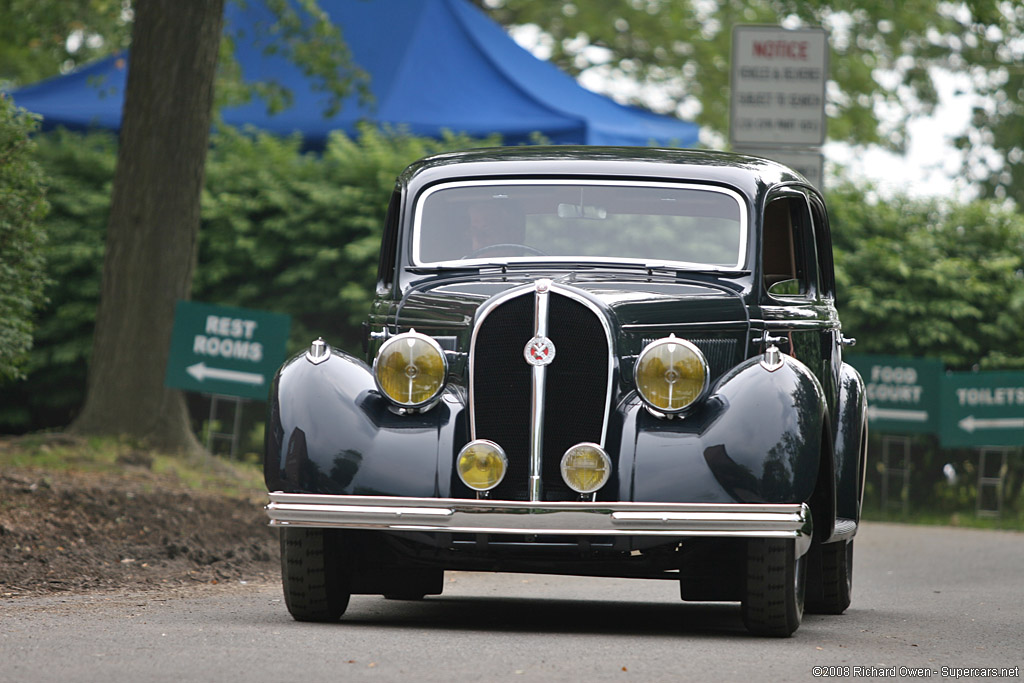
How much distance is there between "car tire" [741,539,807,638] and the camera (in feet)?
19.8

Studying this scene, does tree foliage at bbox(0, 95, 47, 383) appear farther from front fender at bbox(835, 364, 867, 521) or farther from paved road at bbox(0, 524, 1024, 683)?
front fender at bbox(835, 364, 867, 521)

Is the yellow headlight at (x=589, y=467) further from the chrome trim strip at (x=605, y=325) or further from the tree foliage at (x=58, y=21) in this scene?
the tree foliage at (x=58, y=21)

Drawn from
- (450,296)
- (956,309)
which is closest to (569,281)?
(450,296)

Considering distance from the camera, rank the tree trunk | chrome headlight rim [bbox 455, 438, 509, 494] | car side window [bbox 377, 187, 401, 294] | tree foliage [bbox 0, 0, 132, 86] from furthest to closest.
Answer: tree foliage [bbox 0, 0, 132, 86] < the tree trunk < car side window [bbox 377, 187, 401, 294] < chrome headlight rim [bbox 455, 438, 509, 494]

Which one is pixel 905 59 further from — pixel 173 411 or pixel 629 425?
pixel 629 425

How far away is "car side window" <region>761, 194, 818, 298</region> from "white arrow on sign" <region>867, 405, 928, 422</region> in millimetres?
6845

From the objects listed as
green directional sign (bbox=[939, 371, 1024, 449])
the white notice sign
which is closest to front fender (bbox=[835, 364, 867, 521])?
Result: the white notice sign

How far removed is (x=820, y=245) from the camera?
807cm

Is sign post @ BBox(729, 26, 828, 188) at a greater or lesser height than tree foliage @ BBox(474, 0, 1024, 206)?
lesser

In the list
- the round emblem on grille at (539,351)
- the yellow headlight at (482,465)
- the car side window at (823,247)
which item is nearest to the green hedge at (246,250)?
the car side window at (823,247)

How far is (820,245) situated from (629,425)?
2.45 metres

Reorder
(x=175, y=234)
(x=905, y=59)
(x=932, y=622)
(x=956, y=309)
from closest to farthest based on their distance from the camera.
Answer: (x=932, y=622) → (x=175, y=234) → (x=956, y=309) → (x=905, y=59)

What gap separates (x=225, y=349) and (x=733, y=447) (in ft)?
23.7

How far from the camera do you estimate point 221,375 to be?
488 inches
